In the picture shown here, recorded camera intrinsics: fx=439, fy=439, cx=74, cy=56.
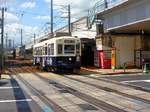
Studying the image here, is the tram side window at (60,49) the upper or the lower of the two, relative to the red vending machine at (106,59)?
upper

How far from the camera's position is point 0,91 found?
22188 millimetres

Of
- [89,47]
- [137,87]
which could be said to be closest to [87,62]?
[89,47]

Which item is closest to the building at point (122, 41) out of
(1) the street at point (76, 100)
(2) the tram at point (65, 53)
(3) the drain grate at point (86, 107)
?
(2) the tram at point (65, 53)

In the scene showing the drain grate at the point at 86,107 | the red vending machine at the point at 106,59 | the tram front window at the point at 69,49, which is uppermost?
the tram front window at the point at 69,49

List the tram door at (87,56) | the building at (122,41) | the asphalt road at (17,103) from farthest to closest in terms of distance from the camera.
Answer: the tram door at (87,56)
the building at (122,41)
the asphalt road at (17,103)

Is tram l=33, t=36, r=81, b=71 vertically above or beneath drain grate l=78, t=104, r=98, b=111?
above

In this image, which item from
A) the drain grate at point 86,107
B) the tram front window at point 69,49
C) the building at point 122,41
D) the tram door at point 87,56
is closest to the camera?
the drain grate at point 86,107

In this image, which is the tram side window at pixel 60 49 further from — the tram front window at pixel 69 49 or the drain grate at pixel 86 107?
the drain grate at pixel 86 107

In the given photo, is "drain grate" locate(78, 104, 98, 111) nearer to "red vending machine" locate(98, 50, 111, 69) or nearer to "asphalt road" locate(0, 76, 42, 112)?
"asphalt road" locate(0, 76, 42, 112)

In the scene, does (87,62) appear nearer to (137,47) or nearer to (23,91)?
(137,47)

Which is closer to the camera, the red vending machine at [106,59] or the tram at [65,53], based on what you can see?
the tram at [65,53]

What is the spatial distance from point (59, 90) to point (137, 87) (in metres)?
4.22

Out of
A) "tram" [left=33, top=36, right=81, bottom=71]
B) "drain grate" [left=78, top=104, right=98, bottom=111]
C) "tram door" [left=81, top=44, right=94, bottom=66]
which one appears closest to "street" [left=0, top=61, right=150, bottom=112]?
"drain grate" [left=78, top=104, right=98, bottom=111]

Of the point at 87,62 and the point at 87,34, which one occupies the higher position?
the point at 87,34
